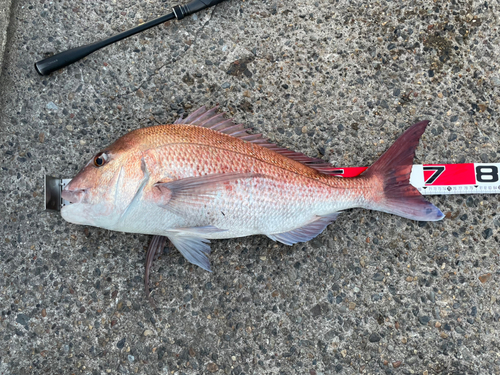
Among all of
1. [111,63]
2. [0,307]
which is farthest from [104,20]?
[0,307]

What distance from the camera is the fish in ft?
5.17

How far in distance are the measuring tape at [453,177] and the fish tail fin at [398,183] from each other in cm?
17

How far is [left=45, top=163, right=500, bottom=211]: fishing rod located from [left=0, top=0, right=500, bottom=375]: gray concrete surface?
2.4 inches

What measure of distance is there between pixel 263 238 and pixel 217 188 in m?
0.48

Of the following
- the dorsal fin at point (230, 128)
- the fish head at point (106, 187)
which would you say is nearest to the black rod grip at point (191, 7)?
the dorsal fin at point (230, 128)

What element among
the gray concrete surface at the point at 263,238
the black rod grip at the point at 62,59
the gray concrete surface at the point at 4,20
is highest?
the gray concrete surface at the point at 4,20

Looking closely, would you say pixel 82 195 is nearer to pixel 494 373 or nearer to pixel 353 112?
pixel 353 112

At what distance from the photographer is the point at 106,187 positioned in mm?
1561

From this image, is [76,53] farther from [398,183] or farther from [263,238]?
[398,183]

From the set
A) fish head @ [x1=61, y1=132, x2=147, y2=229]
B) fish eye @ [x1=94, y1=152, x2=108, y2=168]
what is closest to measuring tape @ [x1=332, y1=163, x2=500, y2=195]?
fish head @ [x1=61, y1=132, x2=147, y2=229]

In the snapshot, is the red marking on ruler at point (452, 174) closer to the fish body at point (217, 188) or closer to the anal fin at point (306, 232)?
the fish body at point (217, 188)

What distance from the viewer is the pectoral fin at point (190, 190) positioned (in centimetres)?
156

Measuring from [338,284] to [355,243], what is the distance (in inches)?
9.6

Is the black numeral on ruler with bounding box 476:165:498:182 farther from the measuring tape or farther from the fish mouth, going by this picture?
the fish mouth
